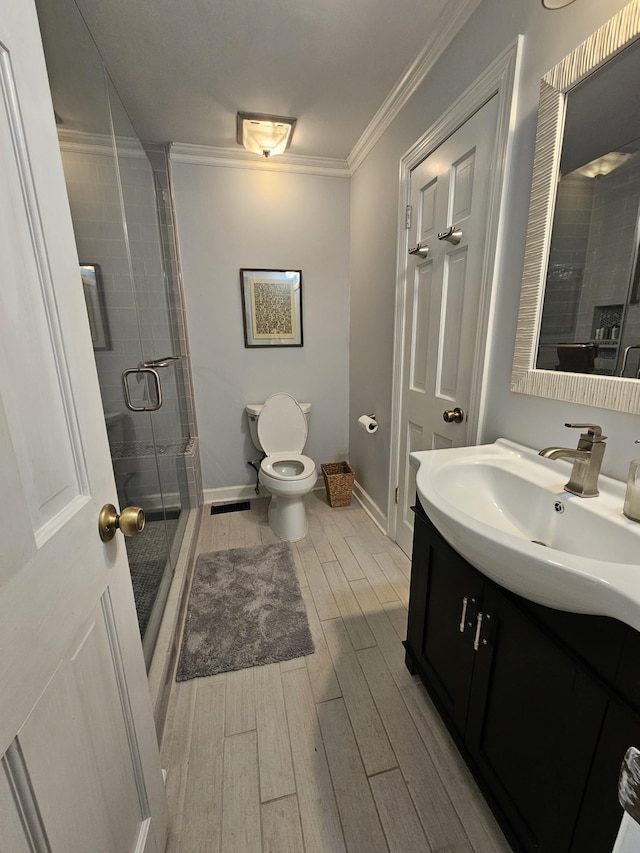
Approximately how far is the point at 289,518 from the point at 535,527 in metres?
1.52

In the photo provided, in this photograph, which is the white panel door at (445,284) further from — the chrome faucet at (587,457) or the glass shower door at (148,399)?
the glass shower door at (148,399)

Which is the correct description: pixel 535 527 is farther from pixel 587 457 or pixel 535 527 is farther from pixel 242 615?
pixel 242 615

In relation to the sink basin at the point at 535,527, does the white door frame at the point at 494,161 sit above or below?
above

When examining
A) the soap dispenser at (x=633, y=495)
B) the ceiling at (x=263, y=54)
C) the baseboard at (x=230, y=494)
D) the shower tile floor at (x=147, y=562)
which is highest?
the ceiling at (x=263, y=54)

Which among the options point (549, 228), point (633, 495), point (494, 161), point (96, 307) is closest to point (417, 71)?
point (494, 161)

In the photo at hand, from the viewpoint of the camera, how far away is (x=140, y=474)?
159 cm

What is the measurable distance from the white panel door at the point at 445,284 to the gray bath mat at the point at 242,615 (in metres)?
0.84

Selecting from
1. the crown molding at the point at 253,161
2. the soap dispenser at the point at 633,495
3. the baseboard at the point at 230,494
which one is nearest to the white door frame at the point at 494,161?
the soap dispenser at the point at 633,495

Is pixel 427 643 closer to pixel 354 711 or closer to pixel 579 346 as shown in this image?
pixel 354 711

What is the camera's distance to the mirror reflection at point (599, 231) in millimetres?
829

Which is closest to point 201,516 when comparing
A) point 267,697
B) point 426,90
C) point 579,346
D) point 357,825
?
point 267,697

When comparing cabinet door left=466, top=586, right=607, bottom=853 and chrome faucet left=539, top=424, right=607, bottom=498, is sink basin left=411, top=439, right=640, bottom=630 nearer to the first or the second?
chrome faucet left=539, top=424, right=607, bottom=498

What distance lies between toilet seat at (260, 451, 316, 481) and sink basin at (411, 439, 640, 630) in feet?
3.57

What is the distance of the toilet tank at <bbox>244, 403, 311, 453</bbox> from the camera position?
2521 millimetres
